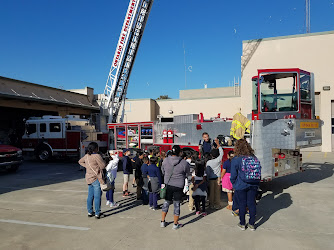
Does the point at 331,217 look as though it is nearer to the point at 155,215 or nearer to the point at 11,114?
the point at 155,215

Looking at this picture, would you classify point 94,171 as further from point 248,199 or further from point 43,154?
point 43,154

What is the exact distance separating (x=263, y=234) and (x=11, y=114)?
75.2 feet

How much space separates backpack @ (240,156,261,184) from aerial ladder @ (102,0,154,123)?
18.0 meters

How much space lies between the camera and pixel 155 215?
5652 mm

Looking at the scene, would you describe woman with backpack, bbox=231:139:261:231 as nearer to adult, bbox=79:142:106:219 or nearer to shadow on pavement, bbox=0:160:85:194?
adult, bbox=79:142:106:219

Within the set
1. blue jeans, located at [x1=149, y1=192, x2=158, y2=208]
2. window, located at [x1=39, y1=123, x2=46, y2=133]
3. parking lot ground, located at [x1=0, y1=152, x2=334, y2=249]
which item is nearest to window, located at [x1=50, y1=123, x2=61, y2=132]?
window, located at [x1=39, y1=123, x2=46, y2=133]

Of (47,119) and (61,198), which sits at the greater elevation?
(47,119)

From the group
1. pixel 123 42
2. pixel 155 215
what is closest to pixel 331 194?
pixel 155 215

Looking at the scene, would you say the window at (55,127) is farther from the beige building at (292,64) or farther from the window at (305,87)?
the window at (305,87)

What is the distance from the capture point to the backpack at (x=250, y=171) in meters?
4.60

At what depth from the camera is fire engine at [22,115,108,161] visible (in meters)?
14.3

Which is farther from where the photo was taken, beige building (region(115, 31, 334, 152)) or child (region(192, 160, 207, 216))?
beige building (region(115, 31, 334, 152))

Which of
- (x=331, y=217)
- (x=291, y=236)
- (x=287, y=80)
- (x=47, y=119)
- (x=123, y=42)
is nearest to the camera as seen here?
(x=291, y=236)

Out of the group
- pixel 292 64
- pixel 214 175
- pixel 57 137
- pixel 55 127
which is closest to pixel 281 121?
pixel 214 175
